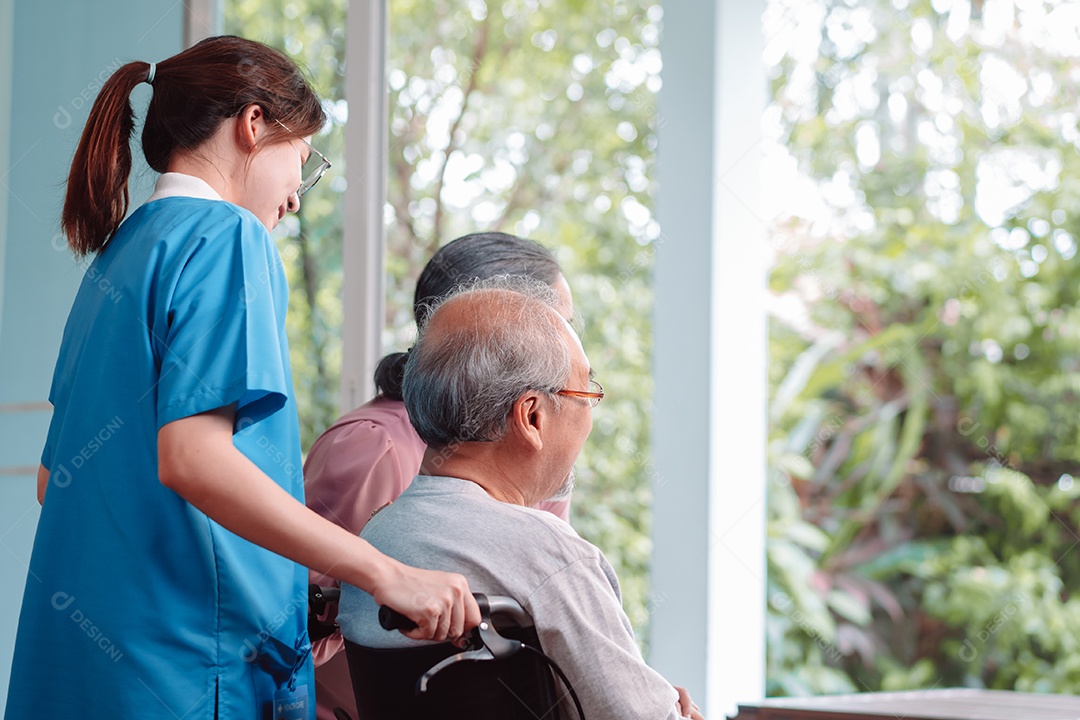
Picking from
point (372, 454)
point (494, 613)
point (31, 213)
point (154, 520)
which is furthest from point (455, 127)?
point (494, 613)

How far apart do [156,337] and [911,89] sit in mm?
4896

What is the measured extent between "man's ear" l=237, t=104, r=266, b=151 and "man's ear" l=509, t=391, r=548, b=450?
0.48 metres

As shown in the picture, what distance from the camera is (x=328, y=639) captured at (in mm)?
1662

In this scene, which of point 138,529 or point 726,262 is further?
point 726,262

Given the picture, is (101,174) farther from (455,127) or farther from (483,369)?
(455,127)

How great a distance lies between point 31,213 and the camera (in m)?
2.79

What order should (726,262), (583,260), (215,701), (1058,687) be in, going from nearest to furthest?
(215,701) → (726,262) → (1058,687) → (583,260)

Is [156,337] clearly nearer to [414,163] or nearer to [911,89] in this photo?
[414,163]

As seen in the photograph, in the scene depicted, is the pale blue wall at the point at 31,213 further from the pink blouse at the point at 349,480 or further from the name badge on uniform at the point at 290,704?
the name badge on uniform at the point at 290,704

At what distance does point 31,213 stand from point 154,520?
6.19 ft

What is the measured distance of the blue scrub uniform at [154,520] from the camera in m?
1.21

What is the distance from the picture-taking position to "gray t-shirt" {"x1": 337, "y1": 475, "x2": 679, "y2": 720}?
1.19 meters

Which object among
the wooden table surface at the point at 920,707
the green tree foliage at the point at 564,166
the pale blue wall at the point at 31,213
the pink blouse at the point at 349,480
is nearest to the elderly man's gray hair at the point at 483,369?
the pink blouse at the point at 349,480

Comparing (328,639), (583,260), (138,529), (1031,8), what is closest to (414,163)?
(583,260)
